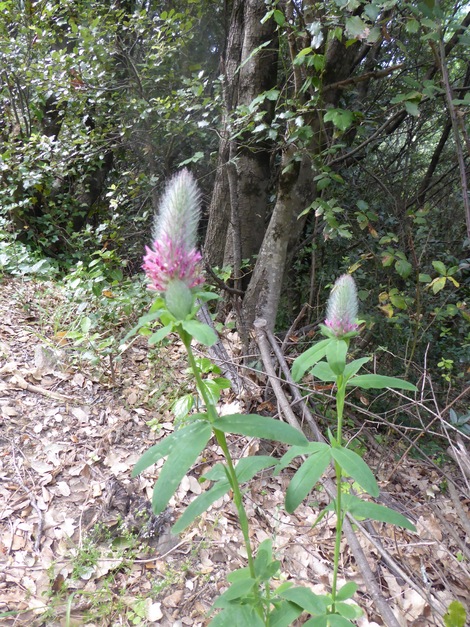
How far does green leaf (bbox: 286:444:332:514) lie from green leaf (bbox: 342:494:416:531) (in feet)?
0.62

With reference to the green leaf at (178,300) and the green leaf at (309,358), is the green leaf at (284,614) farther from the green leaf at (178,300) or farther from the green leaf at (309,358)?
the green leaf at (178,300)

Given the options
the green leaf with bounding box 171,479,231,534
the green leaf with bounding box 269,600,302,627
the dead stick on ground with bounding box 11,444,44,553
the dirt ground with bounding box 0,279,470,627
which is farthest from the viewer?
the dead stick on ground with bounding box 11,444,44,553

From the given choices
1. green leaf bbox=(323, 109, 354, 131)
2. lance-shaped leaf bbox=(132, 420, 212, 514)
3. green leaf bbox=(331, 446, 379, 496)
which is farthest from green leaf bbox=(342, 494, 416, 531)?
green leaf bbox=(323, 109, 354, 131)

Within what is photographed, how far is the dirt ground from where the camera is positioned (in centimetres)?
174

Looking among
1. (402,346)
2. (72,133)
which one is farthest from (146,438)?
(72,133)

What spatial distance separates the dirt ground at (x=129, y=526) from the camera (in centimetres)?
174

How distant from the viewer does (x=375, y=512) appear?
970 millimetres

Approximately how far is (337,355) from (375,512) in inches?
15.7

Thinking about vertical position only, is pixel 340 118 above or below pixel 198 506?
above

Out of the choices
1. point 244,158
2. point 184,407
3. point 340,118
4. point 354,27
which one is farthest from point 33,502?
point 244,158

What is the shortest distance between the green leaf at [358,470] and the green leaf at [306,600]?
33 centimetres

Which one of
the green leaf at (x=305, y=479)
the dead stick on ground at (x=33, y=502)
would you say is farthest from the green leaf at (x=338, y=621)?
the dead stick on ground at (x=33, y=502)

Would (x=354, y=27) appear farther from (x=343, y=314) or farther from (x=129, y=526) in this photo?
(x=129, y=526)

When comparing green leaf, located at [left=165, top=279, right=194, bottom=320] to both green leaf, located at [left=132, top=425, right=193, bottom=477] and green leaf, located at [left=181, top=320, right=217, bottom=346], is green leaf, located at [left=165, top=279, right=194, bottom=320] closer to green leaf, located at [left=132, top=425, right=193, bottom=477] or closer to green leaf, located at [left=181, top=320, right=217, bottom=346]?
green leaf, located at [left=181, top=320, right=217, bottom=346]
